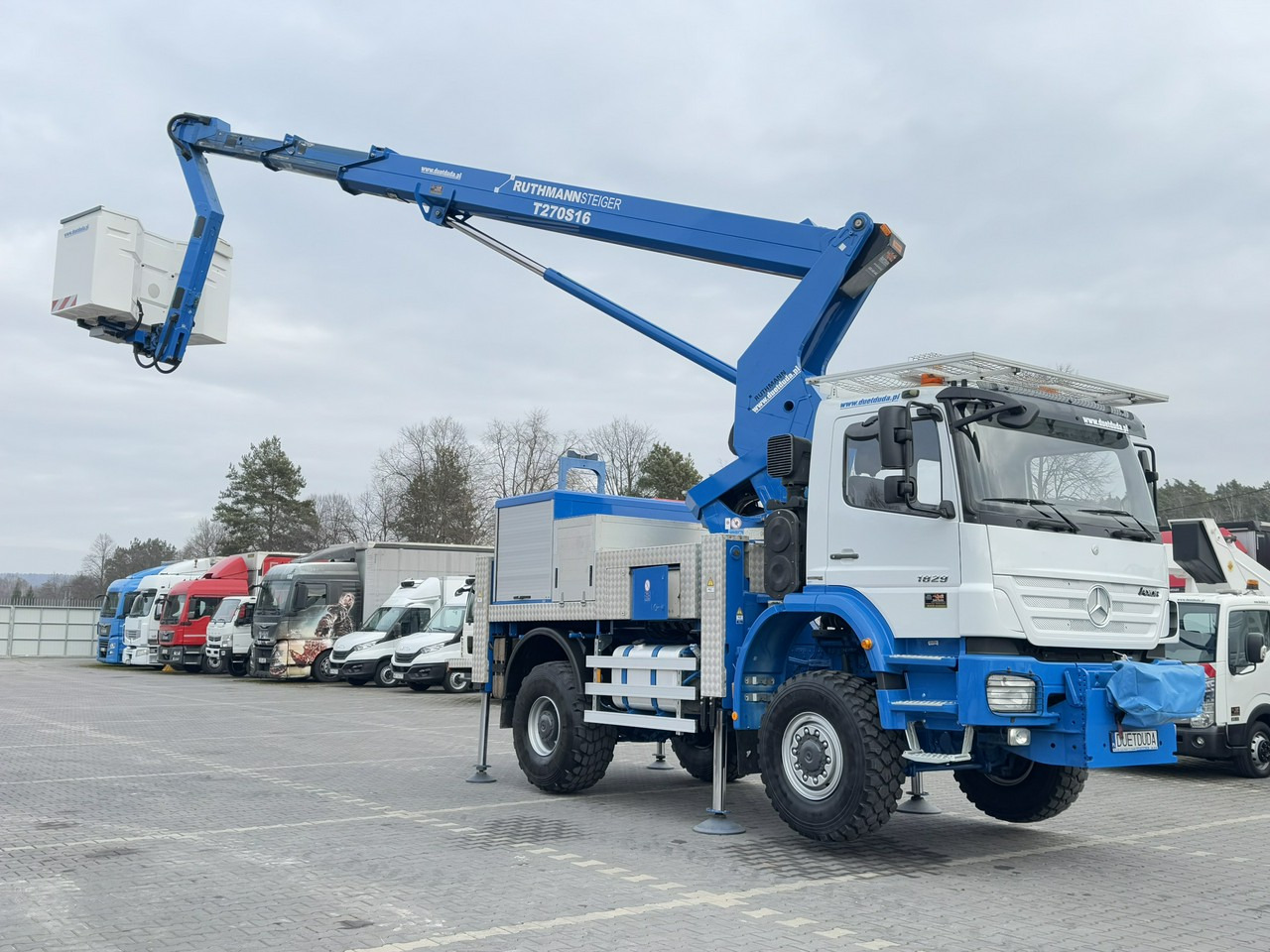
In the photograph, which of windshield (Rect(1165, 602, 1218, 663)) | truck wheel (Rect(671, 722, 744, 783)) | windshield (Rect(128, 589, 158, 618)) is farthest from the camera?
windshield (Rect(128, 589, 158, 618))

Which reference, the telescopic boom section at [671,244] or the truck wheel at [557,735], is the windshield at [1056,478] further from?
the truck wheel at [557,735]

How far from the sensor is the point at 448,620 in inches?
1051

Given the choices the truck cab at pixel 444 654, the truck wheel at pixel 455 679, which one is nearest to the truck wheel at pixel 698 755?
the truck cab at pixel 444 654

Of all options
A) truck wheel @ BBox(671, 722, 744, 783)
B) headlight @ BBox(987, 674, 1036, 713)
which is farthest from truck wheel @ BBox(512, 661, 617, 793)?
headlight @ BBox(987, 674, 1036, 713)

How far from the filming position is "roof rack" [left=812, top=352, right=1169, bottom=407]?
7.93 metres

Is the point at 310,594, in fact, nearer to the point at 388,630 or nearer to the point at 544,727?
the point at 388,630

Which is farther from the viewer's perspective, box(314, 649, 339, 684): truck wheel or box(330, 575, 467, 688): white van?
box(314, 649, 339, 684): truck wheel

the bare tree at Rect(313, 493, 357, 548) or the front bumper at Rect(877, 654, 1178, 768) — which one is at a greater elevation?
the bare tree at Rect(313, 493, 357, 548)

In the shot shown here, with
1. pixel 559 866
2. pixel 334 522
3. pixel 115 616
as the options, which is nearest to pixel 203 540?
pixel 334 522

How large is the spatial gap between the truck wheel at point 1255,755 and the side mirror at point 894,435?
792 centimetres

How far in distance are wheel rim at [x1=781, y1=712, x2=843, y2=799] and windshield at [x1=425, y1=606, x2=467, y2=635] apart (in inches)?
744

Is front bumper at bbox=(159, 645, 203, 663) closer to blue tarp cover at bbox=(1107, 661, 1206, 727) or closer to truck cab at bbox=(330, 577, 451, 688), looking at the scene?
truck cab at bbox=(330, 577, 451, 688)

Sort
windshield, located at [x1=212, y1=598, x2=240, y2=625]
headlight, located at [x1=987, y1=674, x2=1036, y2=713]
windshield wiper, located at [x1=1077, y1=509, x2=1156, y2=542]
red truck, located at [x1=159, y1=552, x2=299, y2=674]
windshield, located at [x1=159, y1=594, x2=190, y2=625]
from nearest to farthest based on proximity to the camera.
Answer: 1. headlight, located at [x1=987, y1=674, x2=1036, y2=713]
2. windshield wiper, located at [x1=1077, y1=509, x2=1156, y2=542]
3. windshield, located at [x1=212, y1=598, x2=240, y2=625]
4. red truck, located at [x1=159, y1=552, x2=299, y2=674]
5. windshield, located at [x1=159, y1=594, x2=190, y2=625]

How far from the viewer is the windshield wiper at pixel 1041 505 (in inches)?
293
